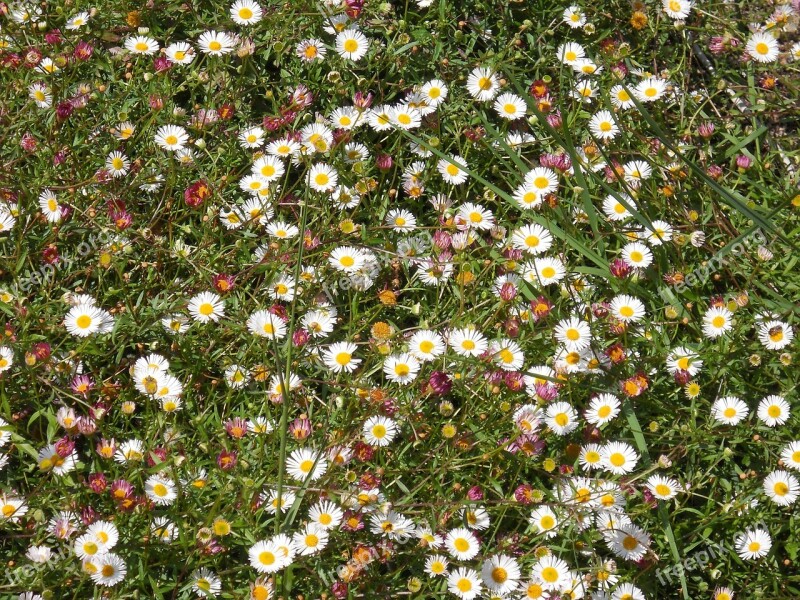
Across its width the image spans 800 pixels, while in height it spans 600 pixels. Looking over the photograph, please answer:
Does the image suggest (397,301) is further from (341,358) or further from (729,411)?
(729,411)

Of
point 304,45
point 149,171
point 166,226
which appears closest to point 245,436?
point 166,226

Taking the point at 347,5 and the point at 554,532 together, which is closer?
the point at 554,532

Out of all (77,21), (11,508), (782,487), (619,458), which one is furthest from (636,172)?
(11,508)

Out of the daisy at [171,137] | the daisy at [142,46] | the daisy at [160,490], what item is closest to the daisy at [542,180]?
the daisy at [171,137]

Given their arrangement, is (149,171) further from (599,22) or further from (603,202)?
(599,22)

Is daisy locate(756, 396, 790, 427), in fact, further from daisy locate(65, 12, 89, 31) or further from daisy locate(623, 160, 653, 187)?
daisy locate(65, 12, 89, 31)

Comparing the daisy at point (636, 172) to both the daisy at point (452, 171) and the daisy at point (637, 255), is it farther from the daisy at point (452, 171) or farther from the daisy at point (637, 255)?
the daisy at point (452, 171)

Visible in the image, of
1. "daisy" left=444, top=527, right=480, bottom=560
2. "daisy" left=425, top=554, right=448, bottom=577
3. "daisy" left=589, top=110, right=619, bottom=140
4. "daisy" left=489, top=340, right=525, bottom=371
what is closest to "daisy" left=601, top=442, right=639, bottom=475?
"daisy" left=489, top=340, right=525, bottom=371
